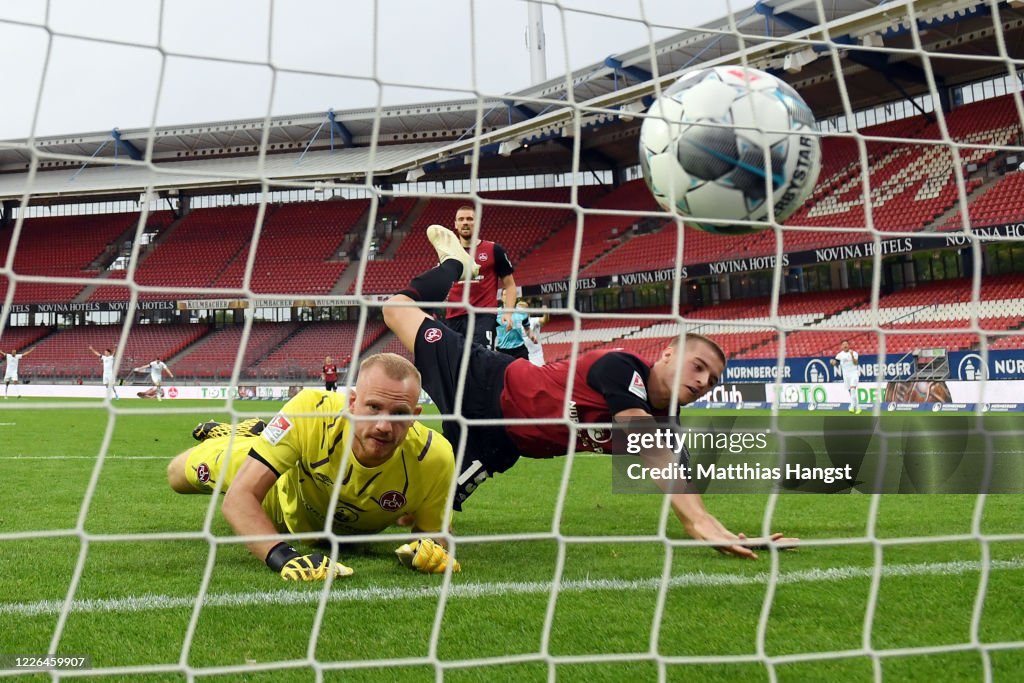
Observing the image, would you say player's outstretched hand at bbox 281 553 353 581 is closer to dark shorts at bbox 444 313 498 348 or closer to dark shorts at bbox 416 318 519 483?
dark shorts at bbox 416 318 519 483

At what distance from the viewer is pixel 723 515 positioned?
486cm

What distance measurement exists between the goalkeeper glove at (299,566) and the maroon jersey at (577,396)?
1100 millimetres

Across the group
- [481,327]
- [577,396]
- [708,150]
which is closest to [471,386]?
[577,396]

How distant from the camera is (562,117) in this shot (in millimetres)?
19047

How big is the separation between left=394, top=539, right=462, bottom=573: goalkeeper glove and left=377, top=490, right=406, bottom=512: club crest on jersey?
18 cm

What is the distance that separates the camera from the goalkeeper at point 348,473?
3.02 meters

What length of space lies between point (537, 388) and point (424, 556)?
0.97m

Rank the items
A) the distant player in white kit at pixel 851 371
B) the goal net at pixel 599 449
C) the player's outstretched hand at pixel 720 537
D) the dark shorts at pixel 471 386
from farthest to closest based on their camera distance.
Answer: the distant player in white kit at pixel 851 371, the dark shorts at pixel 471 386, the player's outstretched hand at pixel 720 537, the goal net at pixel 599 449

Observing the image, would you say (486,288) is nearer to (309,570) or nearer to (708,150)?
(708,150)

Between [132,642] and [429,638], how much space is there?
0.84 meters

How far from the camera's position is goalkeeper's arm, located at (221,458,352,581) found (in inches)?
122

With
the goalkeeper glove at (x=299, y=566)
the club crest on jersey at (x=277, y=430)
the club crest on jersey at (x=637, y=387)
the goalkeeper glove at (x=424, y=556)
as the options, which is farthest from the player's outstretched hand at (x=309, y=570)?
the club crest on jersey at (x=637, y=387)

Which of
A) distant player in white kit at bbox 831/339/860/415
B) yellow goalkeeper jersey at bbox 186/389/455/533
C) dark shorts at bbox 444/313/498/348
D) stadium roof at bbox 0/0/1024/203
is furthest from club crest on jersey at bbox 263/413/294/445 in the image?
distant player in white kit at bbox 831/339/860/415

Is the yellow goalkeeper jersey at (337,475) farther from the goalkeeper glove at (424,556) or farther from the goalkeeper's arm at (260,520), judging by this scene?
the goalkeeper glove at (424,556)
